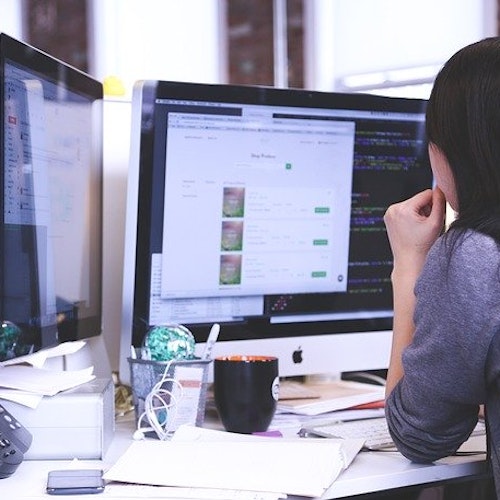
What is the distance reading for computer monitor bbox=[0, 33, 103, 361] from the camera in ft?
3.84

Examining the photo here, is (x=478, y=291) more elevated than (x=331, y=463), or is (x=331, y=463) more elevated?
(x=478, y=291)

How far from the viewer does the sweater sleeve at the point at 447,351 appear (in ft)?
3.38

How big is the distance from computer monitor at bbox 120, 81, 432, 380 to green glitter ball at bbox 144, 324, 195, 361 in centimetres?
10

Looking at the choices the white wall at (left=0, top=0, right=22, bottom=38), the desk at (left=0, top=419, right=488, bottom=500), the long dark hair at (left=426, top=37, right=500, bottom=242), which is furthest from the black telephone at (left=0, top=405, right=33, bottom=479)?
the white wall at (left=0, top=0, right=22, bottom=38)

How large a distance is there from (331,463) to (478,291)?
254mm

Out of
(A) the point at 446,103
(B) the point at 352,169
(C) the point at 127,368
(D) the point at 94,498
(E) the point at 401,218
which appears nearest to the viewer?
(D) the point at 94,498

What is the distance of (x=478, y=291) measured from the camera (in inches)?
40.5

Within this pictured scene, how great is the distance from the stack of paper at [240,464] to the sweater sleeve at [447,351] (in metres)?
0.09

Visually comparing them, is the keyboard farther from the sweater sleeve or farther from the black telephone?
the black telephone

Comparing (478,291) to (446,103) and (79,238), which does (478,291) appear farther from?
(79,238)

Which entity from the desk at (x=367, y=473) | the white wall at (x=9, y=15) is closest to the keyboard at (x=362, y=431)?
the desk at (x=367, y=473)

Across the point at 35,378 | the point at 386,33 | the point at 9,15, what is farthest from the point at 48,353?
the point at 9,15

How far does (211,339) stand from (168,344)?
0.09 m

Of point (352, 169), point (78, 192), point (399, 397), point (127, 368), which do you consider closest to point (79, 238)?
point (78, 192)
